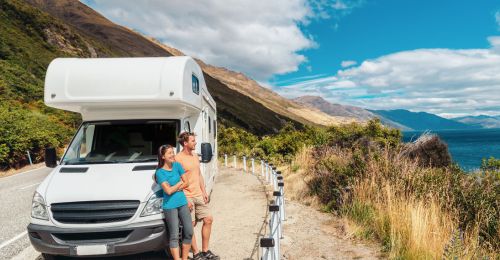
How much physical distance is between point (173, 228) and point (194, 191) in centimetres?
72

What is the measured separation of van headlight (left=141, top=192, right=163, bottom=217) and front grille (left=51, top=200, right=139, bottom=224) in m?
0.18

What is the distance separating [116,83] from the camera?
6.54 meters

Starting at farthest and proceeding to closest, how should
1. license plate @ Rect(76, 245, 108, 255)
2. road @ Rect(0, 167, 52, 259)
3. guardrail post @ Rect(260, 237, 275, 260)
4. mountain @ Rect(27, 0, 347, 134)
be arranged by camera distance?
mountain @ Rect(27, 0, 347, 134) → road @ Rect(0, 167, 52, 259) → license plate @ Rect(76, 245, 108, 255) → guardrail post @ Rect(260, 237, 275, 260)

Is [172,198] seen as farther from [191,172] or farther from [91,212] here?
[91,212]

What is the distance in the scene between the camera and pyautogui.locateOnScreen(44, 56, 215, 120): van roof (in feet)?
21.3

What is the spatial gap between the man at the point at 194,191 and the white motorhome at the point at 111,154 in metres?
0.52

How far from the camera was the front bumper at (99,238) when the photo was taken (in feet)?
17.0

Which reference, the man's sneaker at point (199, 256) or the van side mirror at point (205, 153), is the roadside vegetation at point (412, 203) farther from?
the van side mirror at point (205, 153)

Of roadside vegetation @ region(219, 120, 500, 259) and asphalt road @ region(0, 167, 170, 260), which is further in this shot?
asphalt road @ region(0, 167, 170, 260)

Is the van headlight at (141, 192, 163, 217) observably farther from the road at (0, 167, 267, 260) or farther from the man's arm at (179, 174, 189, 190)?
the road at (0, 167, 267, 260)

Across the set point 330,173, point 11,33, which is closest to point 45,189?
point 330,173

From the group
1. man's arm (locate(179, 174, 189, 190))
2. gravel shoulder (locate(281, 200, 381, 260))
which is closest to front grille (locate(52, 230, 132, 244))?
man's arm (locate(179, 174, 189, 190))

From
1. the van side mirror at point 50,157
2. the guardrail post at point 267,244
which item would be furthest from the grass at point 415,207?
the van side mirror at point 50,157

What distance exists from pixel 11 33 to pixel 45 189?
58874 millimetres
